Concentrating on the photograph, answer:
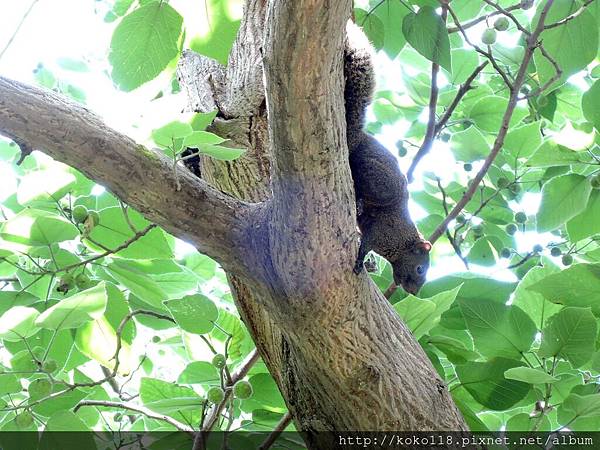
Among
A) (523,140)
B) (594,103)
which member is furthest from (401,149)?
(594,103)

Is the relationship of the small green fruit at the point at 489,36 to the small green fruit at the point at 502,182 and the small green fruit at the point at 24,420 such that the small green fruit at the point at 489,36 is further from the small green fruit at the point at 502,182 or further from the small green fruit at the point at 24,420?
the small green fruit at the point at 24,420

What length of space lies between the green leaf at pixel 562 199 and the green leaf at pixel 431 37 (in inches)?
20.3

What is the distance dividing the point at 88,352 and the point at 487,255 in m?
1.47

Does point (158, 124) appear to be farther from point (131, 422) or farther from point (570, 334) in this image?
point (131, 422)

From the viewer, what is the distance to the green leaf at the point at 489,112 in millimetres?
2715

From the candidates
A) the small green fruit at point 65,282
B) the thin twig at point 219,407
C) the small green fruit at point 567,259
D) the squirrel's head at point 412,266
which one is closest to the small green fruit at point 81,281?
the small green fruit at point 65,282

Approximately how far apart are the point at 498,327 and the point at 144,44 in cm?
127

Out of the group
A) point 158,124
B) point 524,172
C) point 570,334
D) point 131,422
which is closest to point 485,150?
point 524,172

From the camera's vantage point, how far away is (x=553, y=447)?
6.36ft

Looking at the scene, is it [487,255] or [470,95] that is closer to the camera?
[487,255]

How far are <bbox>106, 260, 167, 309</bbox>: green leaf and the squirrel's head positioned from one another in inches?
35.5

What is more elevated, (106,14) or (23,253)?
(106,14)

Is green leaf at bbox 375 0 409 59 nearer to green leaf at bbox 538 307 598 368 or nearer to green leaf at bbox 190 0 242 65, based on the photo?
green leaf at bbox 190 0 242 65

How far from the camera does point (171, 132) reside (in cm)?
139
